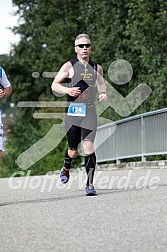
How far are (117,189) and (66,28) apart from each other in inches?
1421

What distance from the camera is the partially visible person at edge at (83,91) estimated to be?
11.2 meters

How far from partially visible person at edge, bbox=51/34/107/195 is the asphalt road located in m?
0.72

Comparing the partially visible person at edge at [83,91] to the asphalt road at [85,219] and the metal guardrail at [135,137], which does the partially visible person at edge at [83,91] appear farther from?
the metal guardrail at [135,137]

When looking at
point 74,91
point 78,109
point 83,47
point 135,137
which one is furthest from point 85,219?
point 135,137

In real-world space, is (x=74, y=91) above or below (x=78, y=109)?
above

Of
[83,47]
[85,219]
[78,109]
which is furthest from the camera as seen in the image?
[78,109]

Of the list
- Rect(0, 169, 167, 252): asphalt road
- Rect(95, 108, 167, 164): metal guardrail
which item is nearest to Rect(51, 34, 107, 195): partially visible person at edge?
Rect(0, 169, 167, 252): asphalt road

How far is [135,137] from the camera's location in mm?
21438

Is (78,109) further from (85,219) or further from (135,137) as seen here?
(135,137)

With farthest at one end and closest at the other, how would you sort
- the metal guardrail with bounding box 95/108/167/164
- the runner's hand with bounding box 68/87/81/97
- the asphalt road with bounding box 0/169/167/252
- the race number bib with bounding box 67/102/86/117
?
the metal guardrail with bounding box 95/108/167/164 < the race number bib with bounding box 67/102/86/117 < the runner's hand with bounding box 68/87/81/97 < the asphalt road with bounding box 0/169/167/252

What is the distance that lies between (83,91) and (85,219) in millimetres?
2959

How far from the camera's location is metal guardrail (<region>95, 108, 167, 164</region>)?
19225mm

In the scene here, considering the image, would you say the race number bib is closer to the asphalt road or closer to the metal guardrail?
the asphalt road

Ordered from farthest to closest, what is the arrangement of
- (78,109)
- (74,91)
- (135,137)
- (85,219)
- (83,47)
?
(135,137), (78,109), (83,47), (74,91), (85,219)
